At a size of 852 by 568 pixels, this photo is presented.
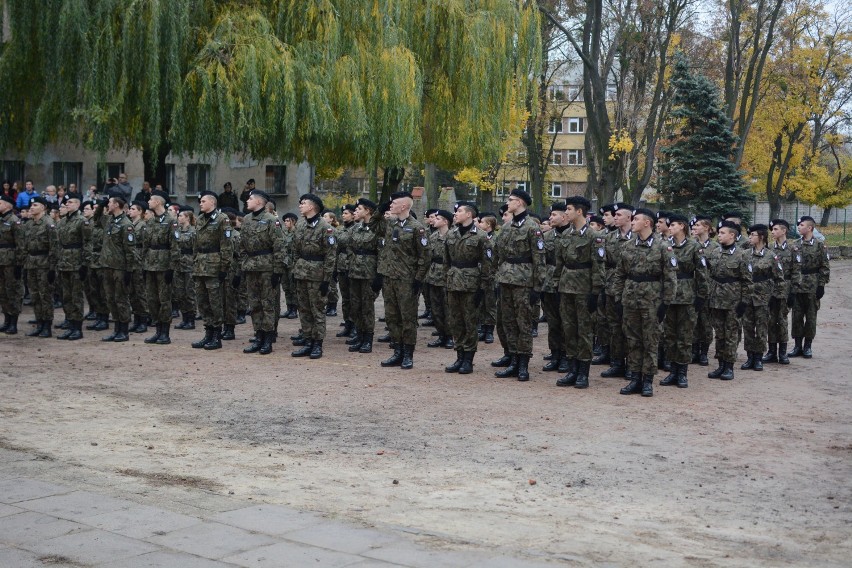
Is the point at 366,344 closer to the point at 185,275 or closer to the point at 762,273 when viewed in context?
the point at 185,275

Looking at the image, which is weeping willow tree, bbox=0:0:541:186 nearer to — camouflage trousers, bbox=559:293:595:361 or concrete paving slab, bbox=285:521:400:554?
camouflage trousers, bbox=559:293:595:361

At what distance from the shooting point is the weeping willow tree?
63.5 ft

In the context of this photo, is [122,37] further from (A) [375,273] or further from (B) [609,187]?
(B) [609,187]

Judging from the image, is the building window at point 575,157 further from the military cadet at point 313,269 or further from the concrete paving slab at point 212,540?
the concrete paving slab at point 212,540

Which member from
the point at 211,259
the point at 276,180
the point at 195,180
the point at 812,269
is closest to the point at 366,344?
the point at 211,259

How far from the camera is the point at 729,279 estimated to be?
13609 mm

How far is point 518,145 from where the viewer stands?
2024 inches

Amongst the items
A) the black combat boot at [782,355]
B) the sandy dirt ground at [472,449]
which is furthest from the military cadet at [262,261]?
the black combat boot at [782,355]

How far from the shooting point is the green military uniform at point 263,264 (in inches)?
568

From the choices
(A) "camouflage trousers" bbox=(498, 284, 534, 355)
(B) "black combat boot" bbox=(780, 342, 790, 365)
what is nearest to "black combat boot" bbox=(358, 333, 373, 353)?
(A) "camouflage trousers" bbox=(498, 284, 534, 355)

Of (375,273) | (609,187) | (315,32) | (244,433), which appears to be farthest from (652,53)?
(244,433)

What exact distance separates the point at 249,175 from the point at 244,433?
30634mm

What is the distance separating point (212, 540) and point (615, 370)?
791 cm

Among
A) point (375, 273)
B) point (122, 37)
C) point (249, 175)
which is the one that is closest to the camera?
point (375, 273)
